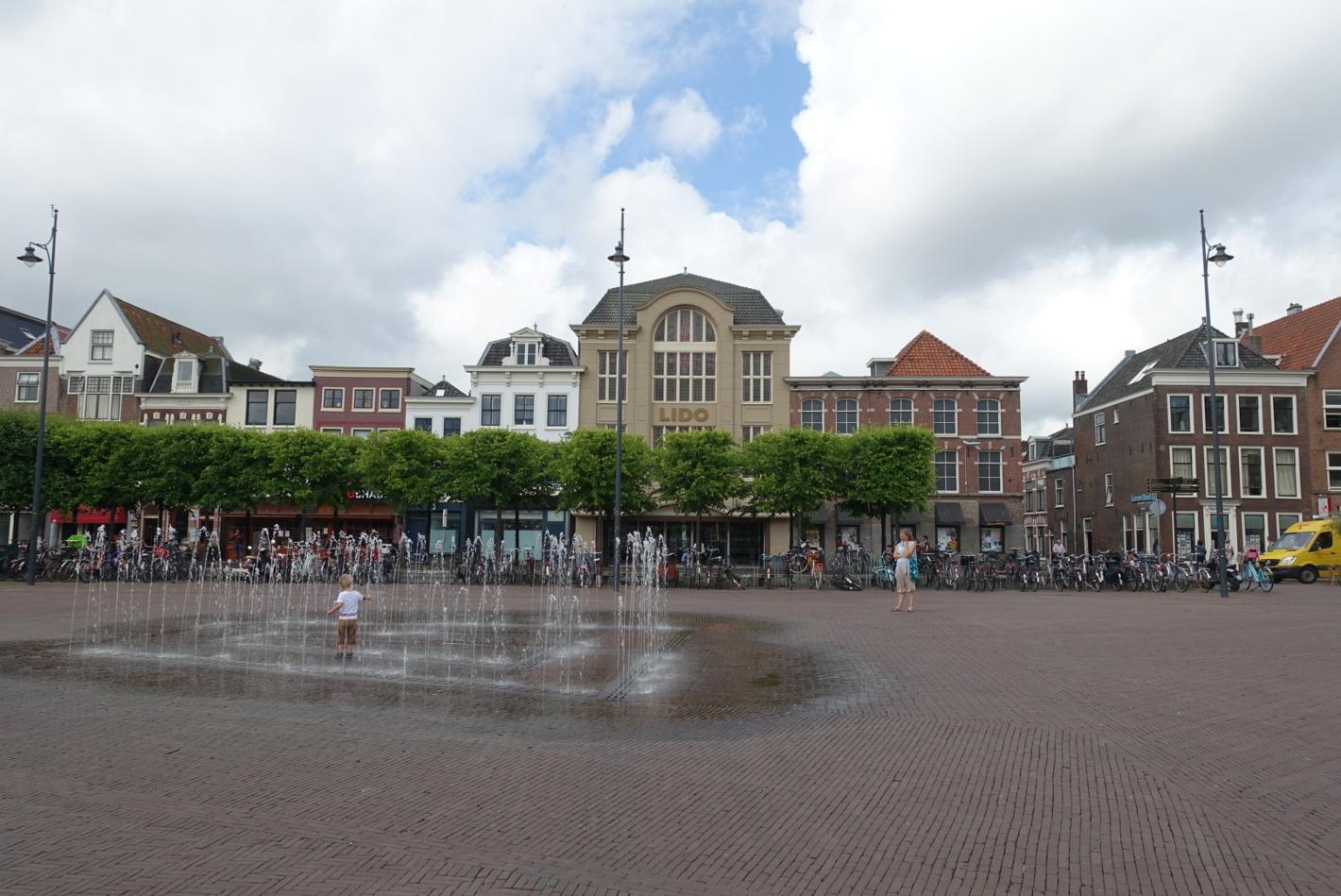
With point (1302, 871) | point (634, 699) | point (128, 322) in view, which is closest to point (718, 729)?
point (634, 699)

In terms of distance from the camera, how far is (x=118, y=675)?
39.5 ft

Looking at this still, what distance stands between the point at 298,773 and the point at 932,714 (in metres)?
6.35

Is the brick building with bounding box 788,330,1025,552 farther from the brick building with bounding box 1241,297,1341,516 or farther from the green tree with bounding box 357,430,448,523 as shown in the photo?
the green tree with bounding box 357,430,448,523

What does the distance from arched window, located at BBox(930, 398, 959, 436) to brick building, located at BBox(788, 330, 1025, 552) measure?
51 mm

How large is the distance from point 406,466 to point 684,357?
16.7m

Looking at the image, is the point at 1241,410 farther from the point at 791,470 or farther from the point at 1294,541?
the point at 791,470

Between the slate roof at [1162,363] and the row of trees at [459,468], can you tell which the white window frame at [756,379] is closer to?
the row of trees at [459,468]

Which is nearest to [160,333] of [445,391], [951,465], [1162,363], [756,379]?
[445,391]

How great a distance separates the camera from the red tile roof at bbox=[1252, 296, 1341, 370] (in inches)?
1884

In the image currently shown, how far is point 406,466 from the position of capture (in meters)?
40.1

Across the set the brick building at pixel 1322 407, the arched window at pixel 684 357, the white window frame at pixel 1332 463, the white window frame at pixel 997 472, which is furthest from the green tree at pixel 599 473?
the white window frame at pixel 1332 463

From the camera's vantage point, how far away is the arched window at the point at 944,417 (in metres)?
48.1

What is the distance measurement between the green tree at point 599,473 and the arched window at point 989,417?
19.5 m

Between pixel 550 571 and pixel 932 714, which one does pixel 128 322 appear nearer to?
pixel 550 571
